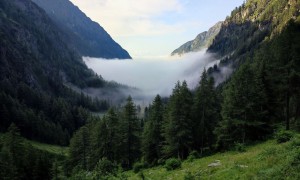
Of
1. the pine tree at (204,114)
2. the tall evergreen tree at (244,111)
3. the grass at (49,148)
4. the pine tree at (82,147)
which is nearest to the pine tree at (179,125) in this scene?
the pine tree at (204,114)

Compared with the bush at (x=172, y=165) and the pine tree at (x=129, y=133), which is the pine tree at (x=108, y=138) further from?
the bush at (x=172, y=165)

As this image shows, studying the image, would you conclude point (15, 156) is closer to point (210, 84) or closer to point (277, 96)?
point (210, 84)

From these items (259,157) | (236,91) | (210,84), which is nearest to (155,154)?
(210,84)

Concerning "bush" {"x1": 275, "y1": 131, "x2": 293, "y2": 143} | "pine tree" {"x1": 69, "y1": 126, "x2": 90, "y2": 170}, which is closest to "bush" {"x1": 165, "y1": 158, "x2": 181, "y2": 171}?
"bush" {"x1": 275, "y1": 131, "x2": 293, "y2": 143}

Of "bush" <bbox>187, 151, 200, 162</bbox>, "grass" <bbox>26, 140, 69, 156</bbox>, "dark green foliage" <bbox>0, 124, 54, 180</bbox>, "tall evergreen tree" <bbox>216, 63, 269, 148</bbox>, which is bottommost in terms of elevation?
"grass" <bbox>26, 140, 69, 156</bbox>

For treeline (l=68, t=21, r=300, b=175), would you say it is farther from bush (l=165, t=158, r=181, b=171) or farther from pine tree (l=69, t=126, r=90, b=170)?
bush (l=165, t=158, r=181, b=171)

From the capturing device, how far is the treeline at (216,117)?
44.8m

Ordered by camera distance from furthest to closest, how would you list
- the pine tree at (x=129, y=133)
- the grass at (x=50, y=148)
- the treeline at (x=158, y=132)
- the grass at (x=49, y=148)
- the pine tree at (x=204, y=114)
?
the grass at (x=50, y=148) < the grass at (x=49, y=148) < the pine tree at (x=129, y=133) < the pine tree at (x=204, y=114) < the treeline at (x=158, y=132)

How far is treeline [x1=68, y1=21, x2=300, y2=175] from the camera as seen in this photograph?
44841 millimetres

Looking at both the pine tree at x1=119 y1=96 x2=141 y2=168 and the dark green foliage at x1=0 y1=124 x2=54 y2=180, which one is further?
the pine tree at x1=119 y1=96 x2=141 y2=168

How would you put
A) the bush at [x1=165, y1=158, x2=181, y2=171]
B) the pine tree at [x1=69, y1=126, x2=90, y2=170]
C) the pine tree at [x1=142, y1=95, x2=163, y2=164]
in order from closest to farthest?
the bush at [x1=165, y1=158, x2=181, y2=171] → the pine tree at [x1=142, y1=95, x2=163, y2=164] → the pine tree at [x1=69, y1=126, x2=90, y2=170]

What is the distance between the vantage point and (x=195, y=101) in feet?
193

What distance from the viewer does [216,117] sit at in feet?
194

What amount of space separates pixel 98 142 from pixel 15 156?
63.3 feet
